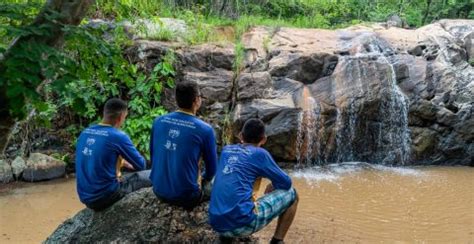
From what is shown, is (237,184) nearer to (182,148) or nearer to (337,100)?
(182,148)

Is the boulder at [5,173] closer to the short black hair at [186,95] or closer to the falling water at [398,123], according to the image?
the short black hair at [186,95]

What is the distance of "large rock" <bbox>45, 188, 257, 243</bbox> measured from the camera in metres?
3.67

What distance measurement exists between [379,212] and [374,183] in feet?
4.38

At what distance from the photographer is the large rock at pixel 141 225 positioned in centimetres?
367

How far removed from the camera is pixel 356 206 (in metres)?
6.00

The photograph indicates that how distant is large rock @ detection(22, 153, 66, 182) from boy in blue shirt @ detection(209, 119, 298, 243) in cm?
465

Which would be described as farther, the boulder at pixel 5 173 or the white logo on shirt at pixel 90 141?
the boulder at pixel 5 173

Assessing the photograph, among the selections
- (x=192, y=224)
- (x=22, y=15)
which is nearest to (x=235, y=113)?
(x=192, y=224)

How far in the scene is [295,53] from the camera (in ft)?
29.3

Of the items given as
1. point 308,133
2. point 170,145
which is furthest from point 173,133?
point 308,133

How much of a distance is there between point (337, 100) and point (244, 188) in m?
5.42

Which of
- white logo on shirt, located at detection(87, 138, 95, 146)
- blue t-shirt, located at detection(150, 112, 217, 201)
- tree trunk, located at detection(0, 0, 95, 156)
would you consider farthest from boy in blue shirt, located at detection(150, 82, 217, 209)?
tree trunk, located at detection(0, 0, 95, 156)

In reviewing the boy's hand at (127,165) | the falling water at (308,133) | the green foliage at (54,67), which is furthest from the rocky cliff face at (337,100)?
the green foliage at (54,67)

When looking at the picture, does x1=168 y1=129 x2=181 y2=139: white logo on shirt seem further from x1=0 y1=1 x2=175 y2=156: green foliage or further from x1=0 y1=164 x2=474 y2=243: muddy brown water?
x1=0 y1=164 x2=474 y2=243: muddy brown water
